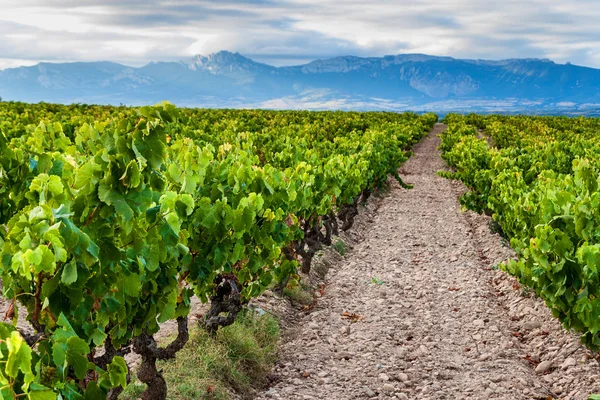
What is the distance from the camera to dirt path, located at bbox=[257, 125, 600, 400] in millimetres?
→ 7125

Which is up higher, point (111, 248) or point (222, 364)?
point (111, 248)

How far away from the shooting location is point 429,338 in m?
8.64

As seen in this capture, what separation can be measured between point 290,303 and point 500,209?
5391 mm

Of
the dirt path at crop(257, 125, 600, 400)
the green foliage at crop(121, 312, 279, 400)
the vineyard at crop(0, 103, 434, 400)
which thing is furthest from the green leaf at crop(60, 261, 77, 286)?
the dirt path at crop(257, 125, 600, 400)

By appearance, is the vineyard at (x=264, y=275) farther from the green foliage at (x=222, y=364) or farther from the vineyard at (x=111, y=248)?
the green foliage at (x=222, y=364)

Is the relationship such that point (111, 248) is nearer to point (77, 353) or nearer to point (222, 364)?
point (77, 353)

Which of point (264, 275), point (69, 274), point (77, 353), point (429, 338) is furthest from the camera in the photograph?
point (429, 338)

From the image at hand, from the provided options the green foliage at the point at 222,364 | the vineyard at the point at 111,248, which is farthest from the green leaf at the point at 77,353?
the green foliage at the point at 222,364

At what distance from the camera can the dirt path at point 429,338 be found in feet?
23.4

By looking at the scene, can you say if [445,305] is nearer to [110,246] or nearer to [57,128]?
[57,128]

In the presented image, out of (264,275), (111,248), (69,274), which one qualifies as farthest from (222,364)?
(69,274)

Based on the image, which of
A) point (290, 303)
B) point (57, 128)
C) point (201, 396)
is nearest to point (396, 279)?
point (290, 303)

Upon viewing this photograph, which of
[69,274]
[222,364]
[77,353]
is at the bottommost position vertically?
[222,364]

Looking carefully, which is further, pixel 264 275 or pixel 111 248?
pixel 264 275
